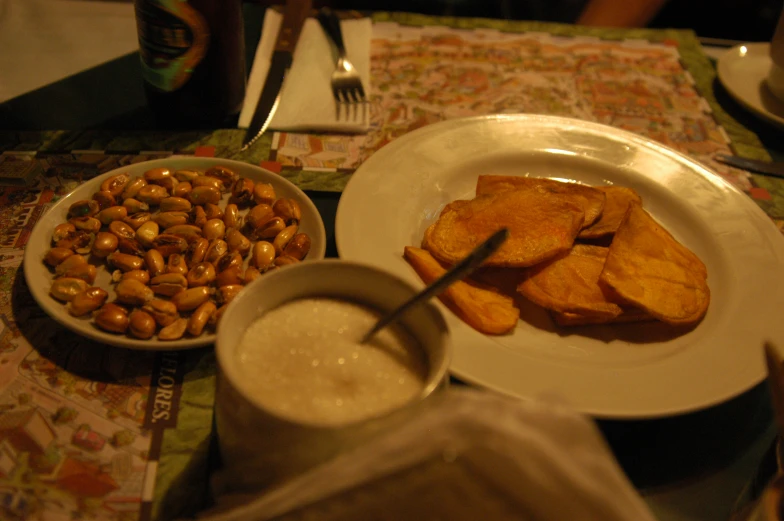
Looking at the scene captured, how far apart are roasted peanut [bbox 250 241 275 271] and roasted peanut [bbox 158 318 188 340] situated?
0.44ft

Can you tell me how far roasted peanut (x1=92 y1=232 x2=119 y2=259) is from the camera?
0.75 m

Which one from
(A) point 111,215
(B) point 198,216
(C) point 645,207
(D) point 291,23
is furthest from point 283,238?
(D) point 291,23

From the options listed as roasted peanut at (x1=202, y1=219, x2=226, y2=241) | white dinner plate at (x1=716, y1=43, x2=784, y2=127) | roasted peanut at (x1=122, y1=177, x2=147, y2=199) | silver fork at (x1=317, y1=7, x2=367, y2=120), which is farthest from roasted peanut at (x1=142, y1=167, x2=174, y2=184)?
white dinner plate at (x1=716, y1=43, x2=784, y2=127)

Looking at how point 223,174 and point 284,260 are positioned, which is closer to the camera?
point 284,260

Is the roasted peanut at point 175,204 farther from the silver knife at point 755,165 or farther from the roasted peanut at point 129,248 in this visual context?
the silver knife at point 755,165

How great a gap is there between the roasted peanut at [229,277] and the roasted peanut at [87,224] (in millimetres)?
183

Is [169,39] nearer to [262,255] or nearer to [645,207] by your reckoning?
[262,255]

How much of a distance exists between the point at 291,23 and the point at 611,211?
2.77 feet

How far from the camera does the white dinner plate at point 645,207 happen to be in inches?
24.8

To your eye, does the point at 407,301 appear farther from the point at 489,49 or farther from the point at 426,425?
the point at 489,49

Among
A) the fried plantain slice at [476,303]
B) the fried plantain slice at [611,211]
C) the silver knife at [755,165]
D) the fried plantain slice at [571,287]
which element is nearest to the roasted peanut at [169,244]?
the fried plantain slice at [476,303]

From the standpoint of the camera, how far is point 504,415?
349 mm

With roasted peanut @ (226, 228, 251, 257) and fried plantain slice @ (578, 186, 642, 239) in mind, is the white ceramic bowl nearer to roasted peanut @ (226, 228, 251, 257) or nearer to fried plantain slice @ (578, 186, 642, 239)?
roasted peanut @ (226, 228, 251, 257)

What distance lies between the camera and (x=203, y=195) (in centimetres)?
84
